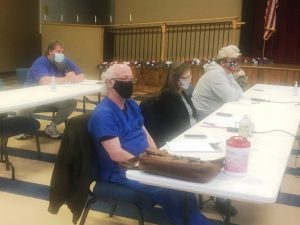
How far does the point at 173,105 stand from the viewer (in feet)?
9.12

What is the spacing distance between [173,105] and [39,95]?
155 centimetres

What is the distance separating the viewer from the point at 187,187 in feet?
5.33

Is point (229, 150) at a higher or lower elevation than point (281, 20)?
lower

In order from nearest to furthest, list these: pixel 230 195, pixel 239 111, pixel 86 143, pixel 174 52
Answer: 1. pixel 230 195
2. pixel 86 143
3. pixel 239 111
4. pixel 174 52

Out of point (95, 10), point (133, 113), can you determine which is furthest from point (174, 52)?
point (133, 113)

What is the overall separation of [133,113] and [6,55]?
7850 mm

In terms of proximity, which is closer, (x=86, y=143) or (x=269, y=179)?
(x=269, y=179)

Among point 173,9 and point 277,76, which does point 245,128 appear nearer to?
point 277,76

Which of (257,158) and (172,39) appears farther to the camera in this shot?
(172,39)

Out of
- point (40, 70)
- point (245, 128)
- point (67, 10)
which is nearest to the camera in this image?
point (245, 128)

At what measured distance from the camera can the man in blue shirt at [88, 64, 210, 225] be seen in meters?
2.03

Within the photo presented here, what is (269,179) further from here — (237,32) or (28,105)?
(237,32)

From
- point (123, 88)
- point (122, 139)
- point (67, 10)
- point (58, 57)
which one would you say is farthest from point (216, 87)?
point (67, 10)

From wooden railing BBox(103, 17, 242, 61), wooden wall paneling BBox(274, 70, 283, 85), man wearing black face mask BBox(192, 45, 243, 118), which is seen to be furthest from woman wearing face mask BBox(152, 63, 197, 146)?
wooden railing BBox(103, 17, 242, 61)
